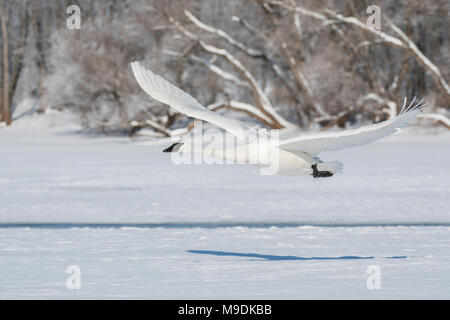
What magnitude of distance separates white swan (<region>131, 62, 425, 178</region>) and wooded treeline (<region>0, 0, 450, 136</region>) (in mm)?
19246

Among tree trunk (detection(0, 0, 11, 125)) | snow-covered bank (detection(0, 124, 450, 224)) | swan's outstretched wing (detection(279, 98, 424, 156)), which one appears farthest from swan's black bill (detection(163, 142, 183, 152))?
tree trunk (detection(0, 0, 11, 125))

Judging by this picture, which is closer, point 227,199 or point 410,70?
point 227,199

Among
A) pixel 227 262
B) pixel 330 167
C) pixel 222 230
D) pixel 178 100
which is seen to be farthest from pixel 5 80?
pixel 330 167

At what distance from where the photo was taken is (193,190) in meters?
14.6

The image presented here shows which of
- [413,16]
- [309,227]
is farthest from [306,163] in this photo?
[413,16]

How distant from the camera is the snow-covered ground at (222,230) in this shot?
7125 millimetres

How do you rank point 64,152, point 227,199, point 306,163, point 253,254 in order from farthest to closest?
point 64,152 < point 227,199 < point 253,254 < point 306,163

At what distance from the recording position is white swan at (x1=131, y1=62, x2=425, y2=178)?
6.30m

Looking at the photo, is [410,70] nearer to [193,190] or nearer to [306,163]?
[193,190]

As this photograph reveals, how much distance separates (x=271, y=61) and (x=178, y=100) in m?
23.9

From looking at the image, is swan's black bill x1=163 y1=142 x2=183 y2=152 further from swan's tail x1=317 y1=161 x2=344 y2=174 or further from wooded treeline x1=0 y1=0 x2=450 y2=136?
wooded treeline x1=0 y1=0 x2=450 y2=136

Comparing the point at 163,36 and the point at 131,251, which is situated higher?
the point at 163,36

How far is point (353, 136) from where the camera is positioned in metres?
6.38
